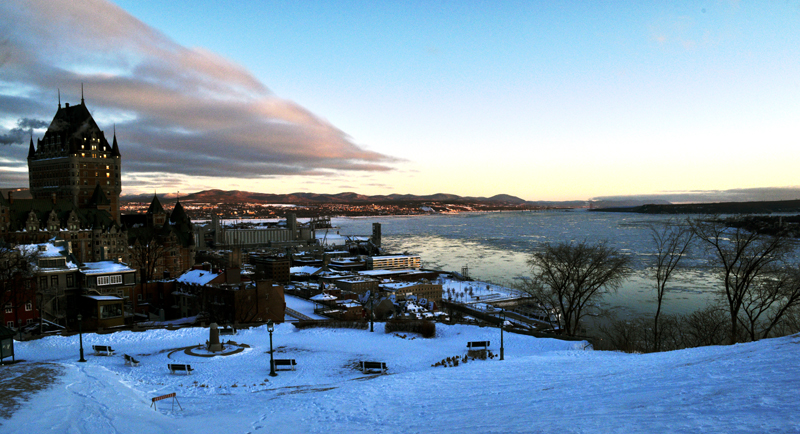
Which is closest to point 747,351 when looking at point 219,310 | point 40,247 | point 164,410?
point 164,410

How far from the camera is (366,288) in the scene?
117938mm

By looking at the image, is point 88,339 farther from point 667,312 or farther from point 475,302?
point 475,302

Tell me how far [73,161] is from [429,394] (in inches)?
3724

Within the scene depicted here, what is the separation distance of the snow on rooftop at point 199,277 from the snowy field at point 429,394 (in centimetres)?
2496

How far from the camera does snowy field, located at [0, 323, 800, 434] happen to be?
365 inches

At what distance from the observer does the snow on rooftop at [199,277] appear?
49050 millimetres

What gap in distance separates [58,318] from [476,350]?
132 feet

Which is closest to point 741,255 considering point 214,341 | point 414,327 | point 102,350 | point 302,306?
point 414,327

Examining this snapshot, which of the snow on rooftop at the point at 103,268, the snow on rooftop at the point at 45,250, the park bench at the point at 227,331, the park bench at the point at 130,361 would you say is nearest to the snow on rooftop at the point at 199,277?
the snow on rooftop at the point at 103,268

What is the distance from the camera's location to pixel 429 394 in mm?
14867

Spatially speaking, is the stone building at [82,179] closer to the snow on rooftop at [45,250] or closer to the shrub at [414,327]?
the snow on rooftop at [45,250]

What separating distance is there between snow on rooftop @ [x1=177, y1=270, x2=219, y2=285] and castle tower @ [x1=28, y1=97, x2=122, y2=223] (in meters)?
43.8

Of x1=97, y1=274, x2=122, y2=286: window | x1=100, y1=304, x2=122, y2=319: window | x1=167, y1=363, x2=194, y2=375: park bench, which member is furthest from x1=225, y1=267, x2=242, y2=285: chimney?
x1=167, y1=363, x2=194, y2=375: park bench

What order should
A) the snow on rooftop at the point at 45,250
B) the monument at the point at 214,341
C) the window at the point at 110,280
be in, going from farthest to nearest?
the window at the point at 110,280
the snow on rooftop at the point at 45,250
the monument at the point at 214,341
